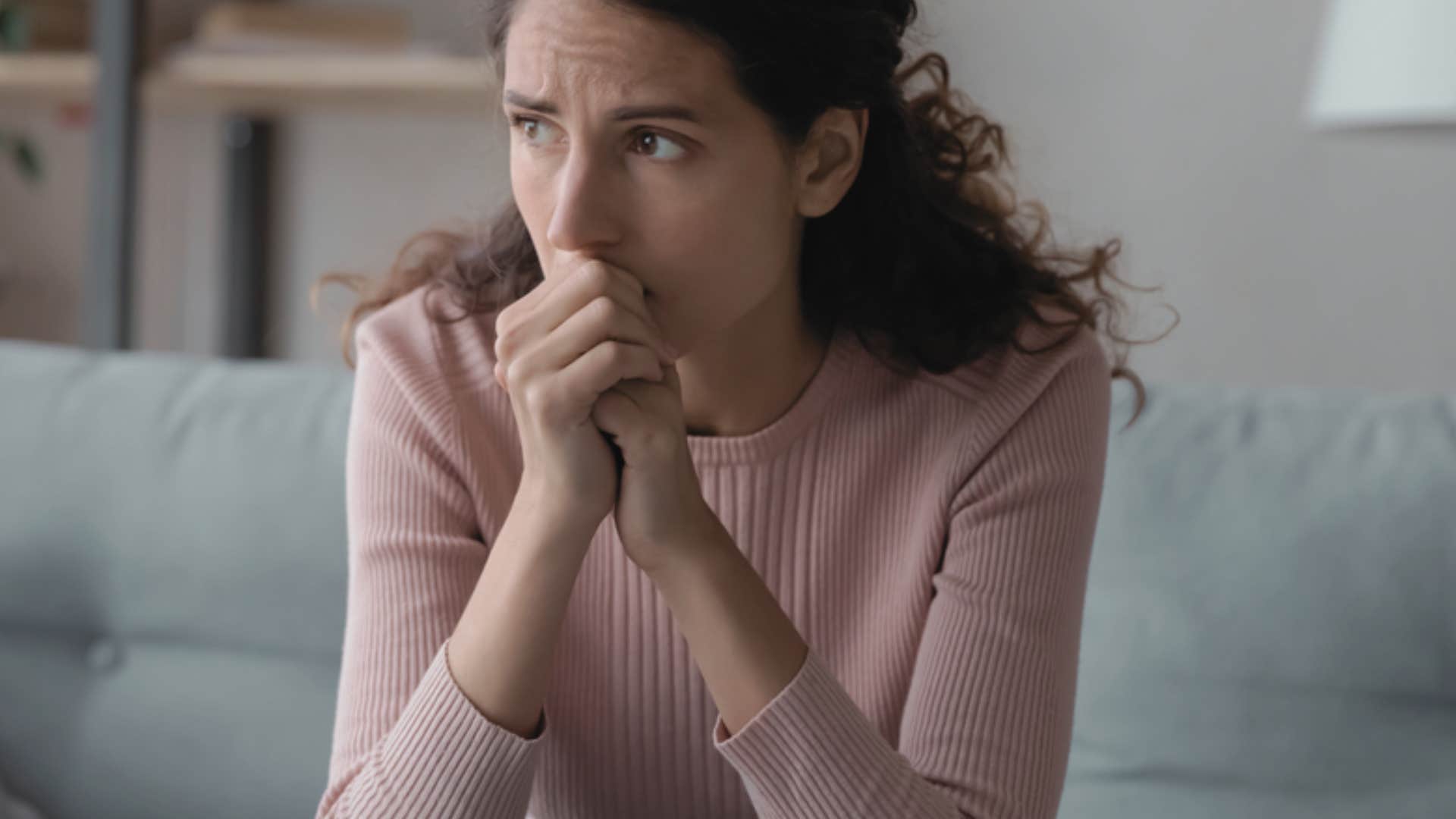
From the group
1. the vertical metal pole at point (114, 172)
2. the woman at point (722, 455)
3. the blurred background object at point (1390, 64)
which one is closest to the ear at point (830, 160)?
the woman at point (722, 455)

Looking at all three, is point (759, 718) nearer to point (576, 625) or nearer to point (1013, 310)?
point (576, 625)

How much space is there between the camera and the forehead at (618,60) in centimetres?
84

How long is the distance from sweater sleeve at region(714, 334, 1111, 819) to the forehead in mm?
355

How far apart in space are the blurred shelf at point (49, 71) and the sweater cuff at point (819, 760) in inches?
68.3

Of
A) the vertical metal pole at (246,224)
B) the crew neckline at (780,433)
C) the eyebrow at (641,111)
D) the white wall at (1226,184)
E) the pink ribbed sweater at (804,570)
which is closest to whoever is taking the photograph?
the eyebrow at (641,111)

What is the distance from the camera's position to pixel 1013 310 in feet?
3.60

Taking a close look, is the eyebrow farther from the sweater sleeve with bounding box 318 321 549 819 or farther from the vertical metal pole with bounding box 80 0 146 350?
the vertical metal pole with bounding box 80 0 146 350

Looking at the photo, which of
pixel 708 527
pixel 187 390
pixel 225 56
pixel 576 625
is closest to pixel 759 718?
pixel 708 527

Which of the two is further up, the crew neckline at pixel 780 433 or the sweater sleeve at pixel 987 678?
the crew neckline at pixel 780 433

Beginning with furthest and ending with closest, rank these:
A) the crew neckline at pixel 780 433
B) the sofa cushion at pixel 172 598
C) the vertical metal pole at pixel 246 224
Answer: the vertical metal pole at pixel 246 224 < the sofa cushion at pixel 172 598 < the crew neckline at pixel 780 433

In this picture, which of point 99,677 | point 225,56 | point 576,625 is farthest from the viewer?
point 225,56

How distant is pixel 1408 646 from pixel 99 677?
122 centimetres

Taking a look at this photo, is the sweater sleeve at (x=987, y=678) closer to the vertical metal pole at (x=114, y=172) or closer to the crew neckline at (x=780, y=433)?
the crew neckline at (x=780, y=433)

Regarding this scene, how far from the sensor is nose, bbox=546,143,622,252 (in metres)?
0.84
